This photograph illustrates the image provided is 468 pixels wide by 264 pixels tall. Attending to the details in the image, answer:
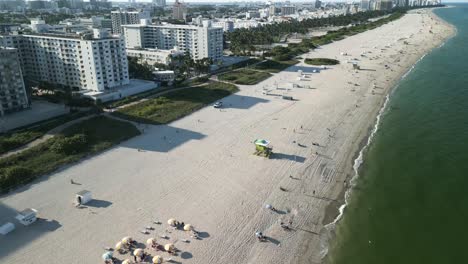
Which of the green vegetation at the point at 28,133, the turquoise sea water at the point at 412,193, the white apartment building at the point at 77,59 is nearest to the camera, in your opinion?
the turquoise sea water at the point at 412,193

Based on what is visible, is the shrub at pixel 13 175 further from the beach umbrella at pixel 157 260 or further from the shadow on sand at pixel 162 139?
the beach umbrella at pixel 157 260

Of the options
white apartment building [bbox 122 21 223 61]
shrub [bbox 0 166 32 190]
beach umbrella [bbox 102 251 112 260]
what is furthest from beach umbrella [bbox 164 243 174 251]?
white apartment building [bbox 122 21 223 61]

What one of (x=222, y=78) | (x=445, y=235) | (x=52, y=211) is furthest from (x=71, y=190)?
(x=222, y=78)

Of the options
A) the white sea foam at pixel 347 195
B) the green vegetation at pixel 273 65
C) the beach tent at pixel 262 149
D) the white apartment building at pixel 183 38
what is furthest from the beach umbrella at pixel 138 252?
the white apartment building at pixel 183 38

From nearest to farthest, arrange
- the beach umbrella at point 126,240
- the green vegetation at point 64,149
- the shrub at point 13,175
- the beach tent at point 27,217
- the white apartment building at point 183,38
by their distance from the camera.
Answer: the beach umbrella at point 126,240, the beach tent at point 27,217, the shrub at point 13,175, the green vegetation at point 64,149, the white apartment building at point 183,38

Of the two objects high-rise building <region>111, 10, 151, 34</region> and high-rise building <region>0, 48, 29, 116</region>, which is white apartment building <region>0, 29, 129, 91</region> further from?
high-rise building <region>111, 10, 151, 34</region>

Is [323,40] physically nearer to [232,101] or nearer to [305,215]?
[232,101]
